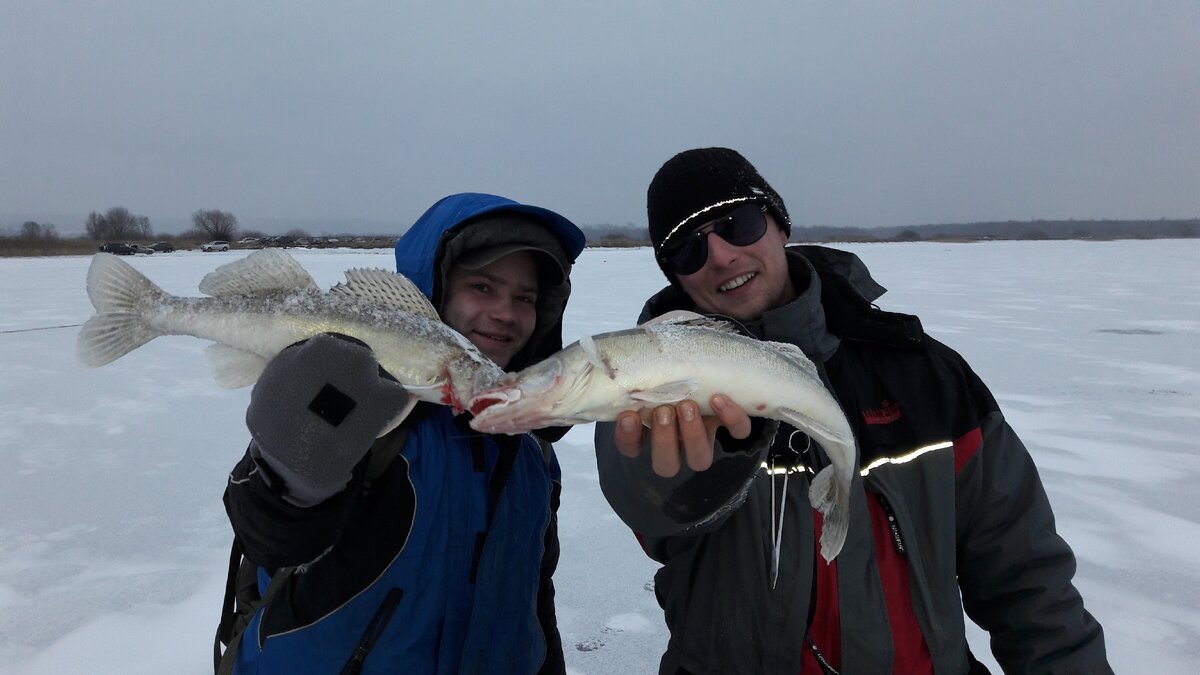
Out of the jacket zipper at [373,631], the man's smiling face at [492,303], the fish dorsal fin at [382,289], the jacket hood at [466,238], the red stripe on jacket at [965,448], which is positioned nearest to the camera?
the fish dorsal fin at [382,289]

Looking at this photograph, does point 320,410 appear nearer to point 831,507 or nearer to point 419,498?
point 419,498

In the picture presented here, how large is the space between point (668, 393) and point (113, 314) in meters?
2.01

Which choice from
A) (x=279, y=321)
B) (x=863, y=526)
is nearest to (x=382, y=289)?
(x=279, y=321)

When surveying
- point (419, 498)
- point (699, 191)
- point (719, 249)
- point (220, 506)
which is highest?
point (699, 191)

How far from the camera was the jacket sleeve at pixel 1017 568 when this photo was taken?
2.31 m

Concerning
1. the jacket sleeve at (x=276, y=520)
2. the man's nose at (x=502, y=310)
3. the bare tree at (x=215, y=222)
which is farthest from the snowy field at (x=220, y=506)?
the bare tree at (x=215, y=222)

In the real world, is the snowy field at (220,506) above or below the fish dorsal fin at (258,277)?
below

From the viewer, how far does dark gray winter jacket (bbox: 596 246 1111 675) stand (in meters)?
2.24

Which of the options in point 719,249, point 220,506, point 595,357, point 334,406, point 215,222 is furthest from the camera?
point 215,222

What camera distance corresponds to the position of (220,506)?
4.61 m

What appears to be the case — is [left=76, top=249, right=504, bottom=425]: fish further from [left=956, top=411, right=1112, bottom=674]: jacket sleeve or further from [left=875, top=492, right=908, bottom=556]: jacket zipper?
[left=956, top=411, right=1112, bottom=674]: jacket sleeve

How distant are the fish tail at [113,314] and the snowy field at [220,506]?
1.81 metres

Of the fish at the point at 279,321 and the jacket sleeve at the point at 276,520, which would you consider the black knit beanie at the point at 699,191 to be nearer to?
the fish at the point at 279,321

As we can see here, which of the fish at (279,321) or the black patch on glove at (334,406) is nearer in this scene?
the black patch on glove at (334,406)
